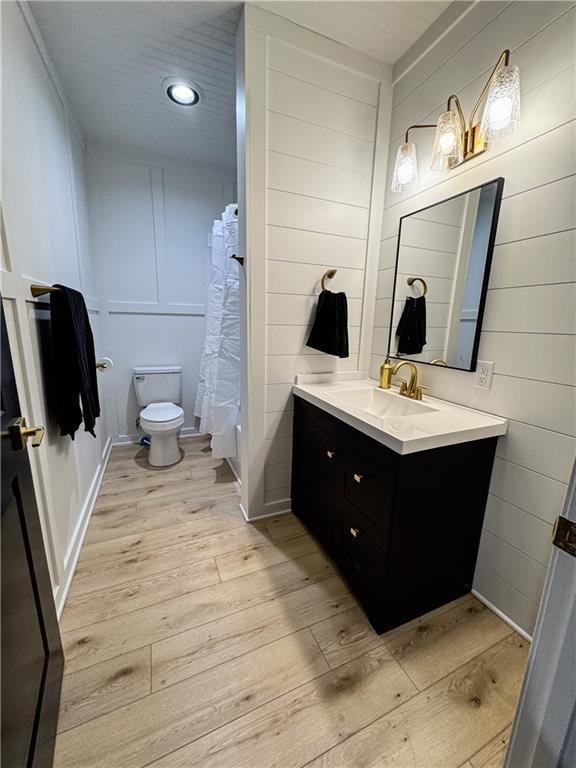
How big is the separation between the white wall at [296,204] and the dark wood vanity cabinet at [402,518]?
47 cm

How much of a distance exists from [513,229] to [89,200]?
300 cm

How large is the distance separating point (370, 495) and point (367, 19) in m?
2.25

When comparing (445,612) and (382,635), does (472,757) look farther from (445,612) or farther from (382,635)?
(445,612)

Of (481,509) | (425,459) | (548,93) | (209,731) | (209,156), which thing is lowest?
(209,731)

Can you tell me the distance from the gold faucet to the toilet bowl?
1.71m

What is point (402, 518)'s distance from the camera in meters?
1.19

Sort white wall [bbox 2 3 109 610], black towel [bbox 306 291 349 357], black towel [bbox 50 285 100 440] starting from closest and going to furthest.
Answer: white wall [bbox 2 3 109 610], black towel [bbox 50 285 100 440], black towel [bbox 306 291 349 357]

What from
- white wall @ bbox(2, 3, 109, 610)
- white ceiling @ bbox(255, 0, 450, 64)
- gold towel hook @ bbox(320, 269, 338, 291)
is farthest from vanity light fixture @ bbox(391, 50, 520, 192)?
white wall @ bbox(2, 3, 109, 610)

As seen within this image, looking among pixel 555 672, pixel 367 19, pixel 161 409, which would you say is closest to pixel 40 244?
pixel 161 409

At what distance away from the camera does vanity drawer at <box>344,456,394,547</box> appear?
120 cm

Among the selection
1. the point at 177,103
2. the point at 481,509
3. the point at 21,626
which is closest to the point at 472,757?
the point at 481,509

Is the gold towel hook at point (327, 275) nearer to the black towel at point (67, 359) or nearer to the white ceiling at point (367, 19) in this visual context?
the white ceiling at point (367, 19)

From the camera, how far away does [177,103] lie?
6.72 ft

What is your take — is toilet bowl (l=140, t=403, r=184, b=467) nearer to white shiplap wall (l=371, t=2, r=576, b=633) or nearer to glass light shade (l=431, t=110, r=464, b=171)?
white shiplap wall (l=371, t=2, r=576, b=633)
